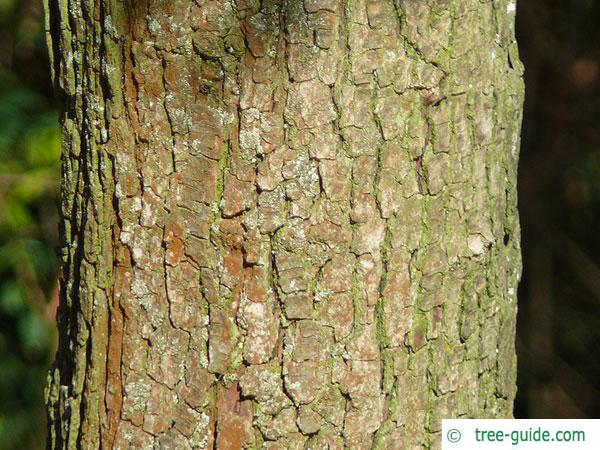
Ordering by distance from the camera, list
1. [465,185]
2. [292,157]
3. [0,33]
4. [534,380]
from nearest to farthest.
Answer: [292,157], [465,185], [0,33], [534,380]

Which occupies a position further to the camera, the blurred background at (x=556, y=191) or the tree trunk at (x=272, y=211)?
the blurred background at (x=556, y=191)

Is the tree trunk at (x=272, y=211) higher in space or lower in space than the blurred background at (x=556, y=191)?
lower

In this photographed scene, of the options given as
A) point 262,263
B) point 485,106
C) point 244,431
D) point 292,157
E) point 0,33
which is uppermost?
point 0,33

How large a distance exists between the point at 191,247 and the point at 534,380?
304cm

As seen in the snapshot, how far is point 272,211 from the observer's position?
1066 millimetres

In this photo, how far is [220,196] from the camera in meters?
1.07

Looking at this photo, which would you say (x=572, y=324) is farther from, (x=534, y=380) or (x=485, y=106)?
(x=485, y=106)

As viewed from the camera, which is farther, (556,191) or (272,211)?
(556,191)

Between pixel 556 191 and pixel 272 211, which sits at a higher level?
pixel 556 191

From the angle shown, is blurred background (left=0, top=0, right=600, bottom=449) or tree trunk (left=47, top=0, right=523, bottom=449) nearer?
tree trunk (left=47, top=0, right=523, bottom=449)

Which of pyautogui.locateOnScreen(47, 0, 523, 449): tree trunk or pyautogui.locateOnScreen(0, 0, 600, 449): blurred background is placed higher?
pyautogui.locateOnScreen(0, 0, 600, 449): blurred background

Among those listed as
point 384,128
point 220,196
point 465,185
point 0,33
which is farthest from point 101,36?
point 0,33

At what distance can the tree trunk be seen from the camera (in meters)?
1.06

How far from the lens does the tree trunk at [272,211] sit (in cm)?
106
